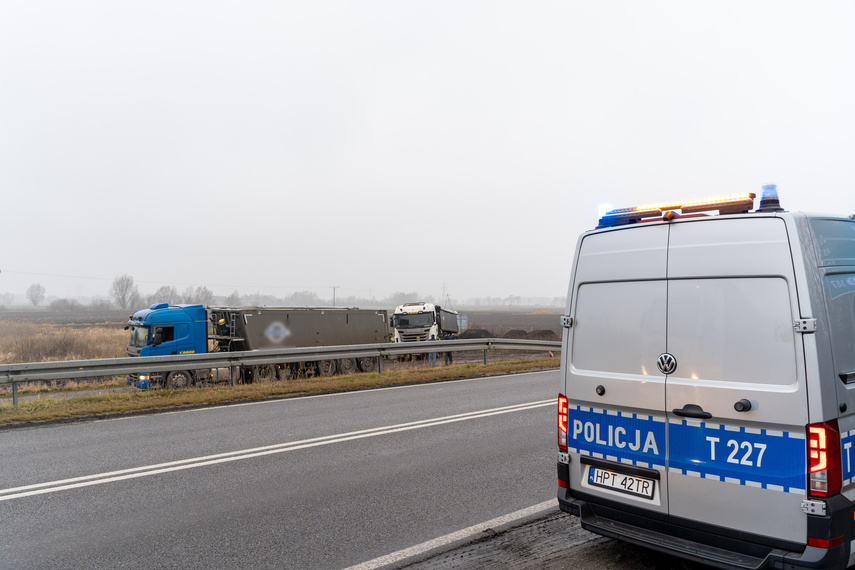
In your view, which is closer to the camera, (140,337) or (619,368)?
(619,368)

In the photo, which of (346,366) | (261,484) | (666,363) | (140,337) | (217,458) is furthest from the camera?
(346,366)

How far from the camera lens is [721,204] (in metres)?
3.64

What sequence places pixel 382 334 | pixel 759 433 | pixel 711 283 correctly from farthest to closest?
pixel 382 334 < pixel 711 283 < pixel 759 433

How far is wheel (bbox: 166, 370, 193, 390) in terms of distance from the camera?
15.2 metres

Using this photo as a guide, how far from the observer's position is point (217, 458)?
653 centimetres

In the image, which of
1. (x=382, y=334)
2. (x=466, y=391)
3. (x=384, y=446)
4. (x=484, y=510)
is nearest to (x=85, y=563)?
(x=484, y=510)

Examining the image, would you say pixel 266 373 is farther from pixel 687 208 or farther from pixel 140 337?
pixel 687 208

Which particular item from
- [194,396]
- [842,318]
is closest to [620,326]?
[842,318]

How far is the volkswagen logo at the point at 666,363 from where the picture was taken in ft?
11.5

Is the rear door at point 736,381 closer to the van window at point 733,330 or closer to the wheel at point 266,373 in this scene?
the van window at point 733,330

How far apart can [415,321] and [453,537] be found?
21.1m

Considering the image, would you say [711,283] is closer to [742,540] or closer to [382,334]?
[742,540]

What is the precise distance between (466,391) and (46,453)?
24.3 feet

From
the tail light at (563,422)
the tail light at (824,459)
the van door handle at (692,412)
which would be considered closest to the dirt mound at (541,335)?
the tail light at (563,422)
